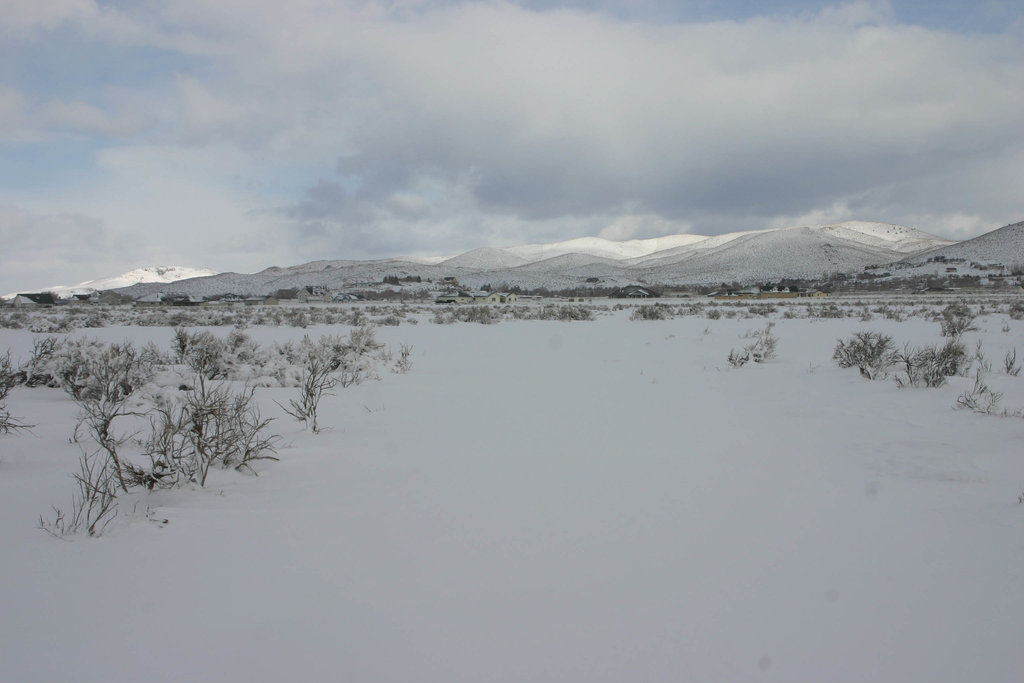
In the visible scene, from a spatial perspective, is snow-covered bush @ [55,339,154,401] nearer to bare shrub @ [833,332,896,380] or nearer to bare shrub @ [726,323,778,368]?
bare shrub @ [726,323,778,368]

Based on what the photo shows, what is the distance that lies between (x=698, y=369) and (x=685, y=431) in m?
4.97

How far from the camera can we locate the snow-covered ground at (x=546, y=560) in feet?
6.72

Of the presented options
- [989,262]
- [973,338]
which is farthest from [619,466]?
[989,262]

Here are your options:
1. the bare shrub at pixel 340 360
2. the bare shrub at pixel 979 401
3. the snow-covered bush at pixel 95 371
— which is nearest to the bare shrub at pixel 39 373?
the snow-covered bush at pixel 95 371

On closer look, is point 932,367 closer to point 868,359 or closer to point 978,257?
point 868,359

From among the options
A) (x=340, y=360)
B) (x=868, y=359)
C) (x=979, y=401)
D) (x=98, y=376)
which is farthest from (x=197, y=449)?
(x=868, y=359)

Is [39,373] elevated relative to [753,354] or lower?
elevated

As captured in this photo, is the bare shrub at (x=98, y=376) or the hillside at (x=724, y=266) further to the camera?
the hillside at (x=724, y=266)

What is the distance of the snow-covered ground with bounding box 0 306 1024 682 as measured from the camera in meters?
2.05

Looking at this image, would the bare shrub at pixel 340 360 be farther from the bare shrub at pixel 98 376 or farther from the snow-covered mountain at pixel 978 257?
the snow-covered mountain at pixel 978 257

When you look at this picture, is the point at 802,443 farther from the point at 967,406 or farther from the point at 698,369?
the point at 698,369

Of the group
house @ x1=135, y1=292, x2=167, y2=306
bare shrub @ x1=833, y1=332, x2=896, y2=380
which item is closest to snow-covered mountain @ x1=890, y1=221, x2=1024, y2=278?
bare shrub @ x1=833, y1=332, x2=896, y2=380

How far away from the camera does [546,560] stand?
276 cm

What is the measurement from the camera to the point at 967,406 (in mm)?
6148
